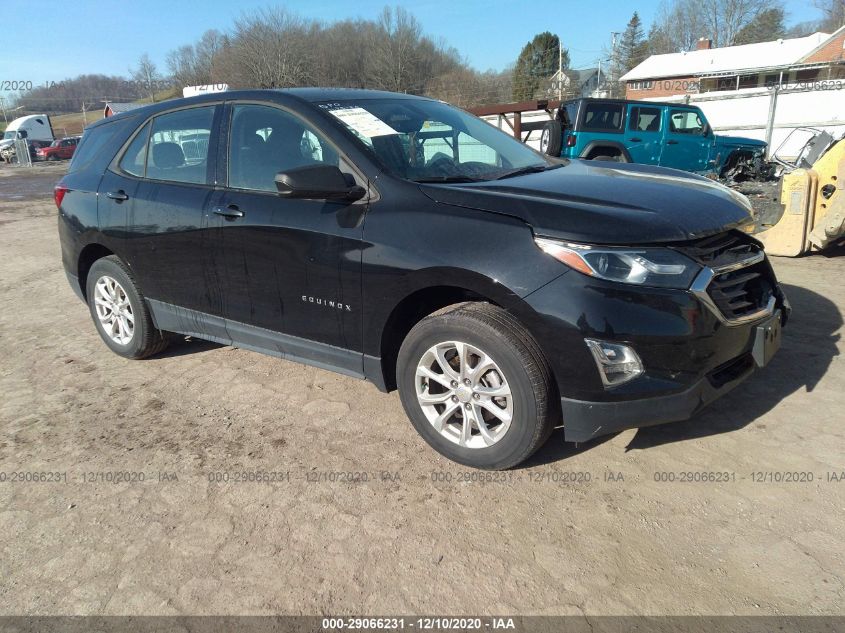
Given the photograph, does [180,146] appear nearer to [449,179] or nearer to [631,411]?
[449,179]

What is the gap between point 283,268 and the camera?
3.32m

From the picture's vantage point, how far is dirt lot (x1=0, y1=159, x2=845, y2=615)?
2.24 metres

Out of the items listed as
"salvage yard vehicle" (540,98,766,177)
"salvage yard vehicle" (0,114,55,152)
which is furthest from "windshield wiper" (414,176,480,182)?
"salvage yard vehicle" (0,114,55,152)

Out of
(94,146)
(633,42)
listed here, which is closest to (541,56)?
(633,42)

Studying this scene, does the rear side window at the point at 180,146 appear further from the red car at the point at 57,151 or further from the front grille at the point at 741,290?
the red car at the point at 57,151

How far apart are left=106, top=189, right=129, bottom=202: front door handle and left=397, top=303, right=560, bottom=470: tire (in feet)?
7.93

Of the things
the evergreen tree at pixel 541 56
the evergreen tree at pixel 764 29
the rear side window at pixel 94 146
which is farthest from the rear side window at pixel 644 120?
the evergreen tree at pixel 764 29

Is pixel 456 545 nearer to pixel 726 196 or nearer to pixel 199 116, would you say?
pixel 726 196

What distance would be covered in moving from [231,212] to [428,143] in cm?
119

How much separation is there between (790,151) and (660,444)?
13.8 m

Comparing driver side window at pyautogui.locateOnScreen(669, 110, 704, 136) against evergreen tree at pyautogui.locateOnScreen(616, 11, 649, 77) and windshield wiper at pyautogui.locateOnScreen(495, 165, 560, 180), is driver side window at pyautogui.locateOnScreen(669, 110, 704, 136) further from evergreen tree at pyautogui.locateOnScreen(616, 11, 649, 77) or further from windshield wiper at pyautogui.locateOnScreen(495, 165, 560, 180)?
evergreen tree at pyautogui.locateOnScreen(616, 11, 649, 77)

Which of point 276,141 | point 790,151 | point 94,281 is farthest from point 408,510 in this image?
point 790,151

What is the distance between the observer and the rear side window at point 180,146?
375cm

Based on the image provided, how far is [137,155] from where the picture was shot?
13.8ft
